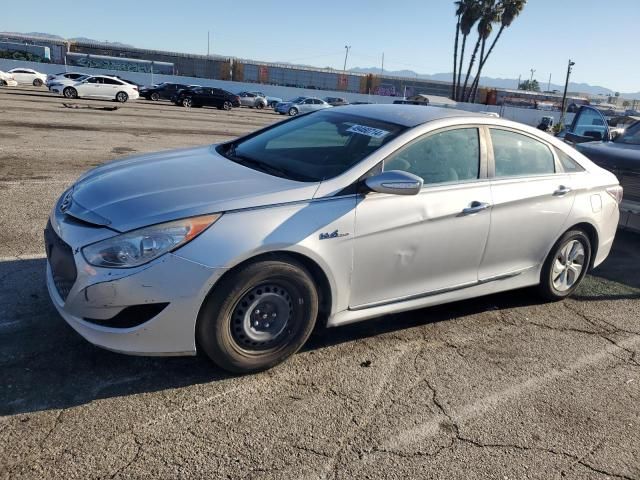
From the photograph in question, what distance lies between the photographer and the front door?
12.1 ft

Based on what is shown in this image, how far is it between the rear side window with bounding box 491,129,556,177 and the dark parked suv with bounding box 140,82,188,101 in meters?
36.1

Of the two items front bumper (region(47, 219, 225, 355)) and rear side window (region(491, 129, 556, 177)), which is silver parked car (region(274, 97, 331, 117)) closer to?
rear side window (region(491, 129, 556, 177))

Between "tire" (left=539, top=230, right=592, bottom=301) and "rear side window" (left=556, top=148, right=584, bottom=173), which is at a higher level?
"rear side window" (left=556, top=148, right=584, bottom=173)

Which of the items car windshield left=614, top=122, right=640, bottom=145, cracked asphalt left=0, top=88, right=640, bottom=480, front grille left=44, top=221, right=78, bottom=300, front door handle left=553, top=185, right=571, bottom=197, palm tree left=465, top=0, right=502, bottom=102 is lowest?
cracked asphalt left=0, top=88, right=640, bottom=480

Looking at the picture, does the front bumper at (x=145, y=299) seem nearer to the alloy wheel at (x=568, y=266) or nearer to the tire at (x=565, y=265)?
the tire at (x=565, y=265)

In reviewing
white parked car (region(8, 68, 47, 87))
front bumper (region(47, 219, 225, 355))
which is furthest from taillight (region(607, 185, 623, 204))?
white parked car (region(8, 68, 47, 87))

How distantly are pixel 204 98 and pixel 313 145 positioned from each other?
34.9 m

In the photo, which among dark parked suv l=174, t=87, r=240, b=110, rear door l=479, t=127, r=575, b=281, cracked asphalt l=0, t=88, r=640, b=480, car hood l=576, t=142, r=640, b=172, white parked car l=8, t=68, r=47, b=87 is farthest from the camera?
white parked car l=8, t=68, r=47, b=87

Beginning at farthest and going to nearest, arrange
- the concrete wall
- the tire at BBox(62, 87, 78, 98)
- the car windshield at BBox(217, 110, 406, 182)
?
the concrete wall → the tire at BBox(62, 87, 78, 98) → the car windshield at BBox(217, 110, 406, 182)

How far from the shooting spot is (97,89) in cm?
3141

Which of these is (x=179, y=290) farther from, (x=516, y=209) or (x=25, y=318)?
(x=516, y=209)

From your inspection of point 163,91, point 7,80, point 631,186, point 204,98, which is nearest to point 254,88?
point 163,91

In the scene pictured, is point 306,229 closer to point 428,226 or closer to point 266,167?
point 266,167

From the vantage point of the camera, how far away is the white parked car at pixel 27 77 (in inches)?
1631
